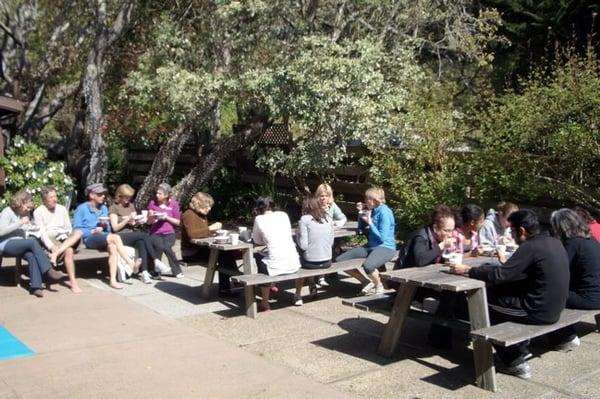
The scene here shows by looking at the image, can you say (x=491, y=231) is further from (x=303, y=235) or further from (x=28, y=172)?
(x=28, y=172)

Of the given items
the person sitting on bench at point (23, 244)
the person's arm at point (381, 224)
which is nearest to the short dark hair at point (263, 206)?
the person's arm at point (381, 224)

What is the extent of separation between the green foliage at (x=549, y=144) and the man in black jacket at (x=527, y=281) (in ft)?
12.8

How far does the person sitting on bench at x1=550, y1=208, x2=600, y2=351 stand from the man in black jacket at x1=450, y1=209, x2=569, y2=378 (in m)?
0.59

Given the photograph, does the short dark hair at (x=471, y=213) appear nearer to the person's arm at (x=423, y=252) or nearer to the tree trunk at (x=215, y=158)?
the person's arm at (x=423, y=252)

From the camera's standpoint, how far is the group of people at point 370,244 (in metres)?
4.87

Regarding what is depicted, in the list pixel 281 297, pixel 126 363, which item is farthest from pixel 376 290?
pixel 126 363

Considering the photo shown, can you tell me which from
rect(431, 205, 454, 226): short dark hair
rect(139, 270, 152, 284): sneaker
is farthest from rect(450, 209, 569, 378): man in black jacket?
rect(139, 270, 152, 284): sneaker

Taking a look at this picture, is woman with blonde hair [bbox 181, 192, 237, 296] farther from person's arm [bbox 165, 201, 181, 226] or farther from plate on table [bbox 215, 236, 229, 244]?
person's arm [bbox 165, 201, 181, 226]

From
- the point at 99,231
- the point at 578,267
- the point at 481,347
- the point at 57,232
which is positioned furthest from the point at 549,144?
the point at 57,232

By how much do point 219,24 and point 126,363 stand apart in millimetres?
7064

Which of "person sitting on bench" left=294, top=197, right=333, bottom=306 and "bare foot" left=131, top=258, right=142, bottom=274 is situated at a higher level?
"person sitting on bench" left=294, top=197, right=333, bottom=306

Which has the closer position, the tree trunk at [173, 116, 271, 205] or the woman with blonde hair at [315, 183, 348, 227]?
the woman with blonde hair at [315, 183, 348, 227]

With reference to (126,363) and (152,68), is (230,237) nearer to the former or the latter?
(126,363)

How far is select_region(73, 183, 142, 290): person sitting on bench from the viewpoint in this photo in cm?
791
